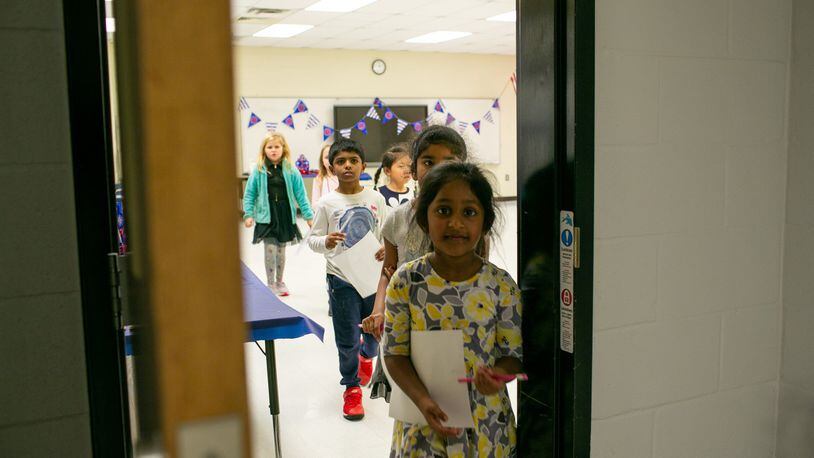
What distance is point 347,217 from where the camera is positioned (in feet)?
10.6

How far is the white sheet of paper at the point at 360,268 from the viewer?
3.04 meters

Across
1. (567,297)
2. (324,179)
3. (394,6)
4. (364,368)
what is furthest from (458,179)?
(394,6)

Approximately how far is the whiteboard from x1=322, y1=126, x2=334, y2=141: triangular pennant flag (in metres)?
0.05

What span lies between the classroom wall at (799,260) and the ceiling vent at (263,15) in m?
7.27

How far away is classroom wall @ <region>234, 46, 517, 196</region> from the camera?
37.0ft

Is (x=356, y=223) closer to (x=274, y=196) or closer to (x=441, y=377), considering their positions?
(x=441, y=377)

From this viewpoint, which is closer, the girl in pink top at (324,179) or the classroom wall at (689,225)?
the classroom wall at (689,225)

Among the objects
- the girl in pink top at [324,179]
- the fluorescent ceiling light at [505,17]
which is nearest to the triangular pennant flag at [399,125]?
the fluorescent ceiling light at [505,17]

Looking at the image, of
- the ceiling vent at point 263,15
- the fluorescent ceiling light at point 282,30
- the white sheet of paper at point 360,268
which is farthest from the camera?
the fluorescent ceiling light at point 282,30

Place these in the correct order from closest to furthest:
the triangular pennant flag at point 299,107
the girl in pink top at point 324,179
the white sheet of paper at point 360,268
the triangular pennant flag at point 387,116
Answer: the white sheet of paper at point 360,268
the girl in pink top at point 324,179
the triangular pennant flag at point 299,107
the triangular pennant flag at point 387,116

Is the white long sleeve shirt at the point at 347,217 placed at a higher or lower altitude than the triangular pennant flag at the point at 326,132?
lower

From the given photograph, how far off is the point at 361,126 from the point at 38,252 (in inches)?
432

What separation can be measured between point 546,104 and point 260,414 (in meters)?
2.25

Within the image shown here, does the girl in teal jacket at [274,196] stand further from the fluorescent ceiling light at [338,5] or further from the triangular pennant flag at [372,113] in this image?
the triangular pennant flag at [372,113]
